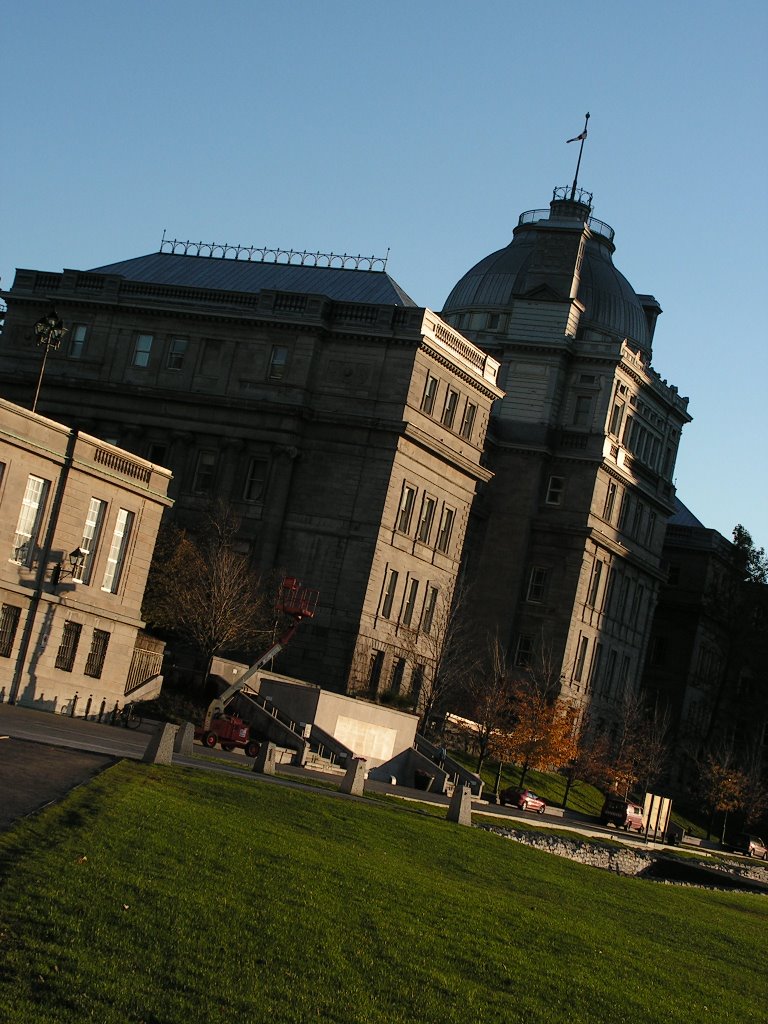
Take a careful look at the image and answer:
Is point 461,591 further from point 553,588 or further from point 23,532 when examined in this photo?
point 23,532

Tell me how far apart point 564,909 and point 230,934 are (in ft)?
37.8

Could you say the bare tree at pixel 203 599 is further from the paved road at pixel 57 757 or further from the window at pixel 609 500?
the window at pixel 609 500

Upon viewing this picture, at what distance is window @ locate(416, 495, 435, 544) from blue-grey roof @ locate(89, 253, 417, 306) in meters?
10.2

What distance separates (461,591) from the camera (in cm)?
8588

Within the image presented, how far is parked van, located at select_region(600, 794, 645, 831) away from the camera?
247ft

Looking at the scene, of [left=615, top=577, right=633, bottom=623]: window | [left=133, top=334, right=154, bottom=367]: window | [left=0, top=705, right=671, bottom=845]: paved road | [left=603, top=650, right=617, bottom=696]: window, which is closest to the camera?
[left=0, top=705, right=671, bottom=845]: paved road

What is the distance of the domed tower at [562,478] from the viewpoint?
320 ft

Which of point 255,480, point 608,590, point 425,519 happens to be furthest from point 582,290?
point 255,480

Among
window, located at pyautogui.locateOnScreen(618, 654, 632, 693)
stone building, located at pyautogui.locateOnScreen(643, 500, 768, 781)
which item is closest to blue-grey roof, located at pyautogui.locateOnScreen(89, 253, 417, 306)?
window, located at pyautogui.locateOnScreen(618, 654, 632, 693)

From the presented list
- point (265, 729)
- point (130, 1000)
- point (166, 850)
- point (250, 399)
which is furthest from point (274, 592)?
point (130, 1000)

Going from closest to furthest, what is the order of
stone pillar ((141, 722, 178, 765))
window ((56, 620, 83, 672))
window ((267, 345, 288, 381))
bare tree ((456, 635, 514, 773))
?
stone pillar ((141, 722, 178, 765)), window ((56, 620, 83, 672)), bare tree ((456, 635, 514, 773)), window ((267, 345, 288, 381))

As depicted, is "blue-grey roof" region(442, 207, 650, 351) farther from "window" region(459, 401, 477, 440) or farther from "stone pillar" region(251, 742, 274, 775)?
"stone pillar" region(251, 742, 274, 775)

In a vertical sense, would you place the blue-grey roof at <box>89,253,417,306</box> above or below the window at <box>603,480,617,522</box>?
above

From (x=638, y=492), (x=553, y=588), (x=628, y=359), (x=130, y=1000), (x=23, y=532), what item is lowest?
(x=130, y=1000)
